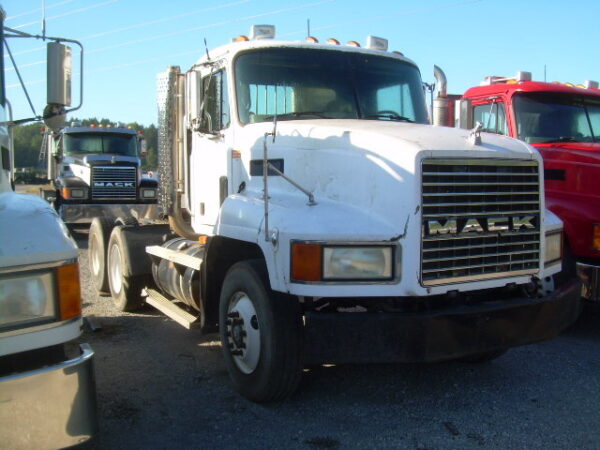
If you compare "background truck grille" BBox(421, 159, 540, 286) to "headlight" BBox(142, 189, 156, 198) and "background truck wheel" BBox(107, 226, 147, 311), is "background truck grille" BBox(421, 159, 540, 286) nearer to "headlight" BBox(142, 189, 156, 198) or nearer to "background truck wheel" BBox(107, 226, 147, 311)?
"background truck wheel" BBox(107, 226, 147, 311)

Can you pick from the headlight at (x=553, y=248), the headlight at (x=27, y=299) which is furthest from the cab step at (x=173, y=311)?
the headlight at (x=553, y=248)

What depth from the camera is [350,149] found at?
4094 millimetres

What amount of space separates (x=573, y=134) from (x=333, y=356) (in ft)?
14.7

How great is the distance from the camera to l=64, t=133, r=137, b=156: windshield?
48.9 feet

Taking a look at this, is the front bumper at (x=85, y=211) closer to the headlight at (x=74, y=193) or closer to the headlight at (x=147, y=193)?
the headlight at (x=74, y=193)

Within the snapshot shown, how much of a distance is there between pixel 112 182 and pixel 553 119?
35.1 feet

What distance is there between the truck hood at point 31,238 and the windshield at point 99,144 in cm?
1253

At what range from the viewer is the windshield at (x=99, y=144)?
14906 mm

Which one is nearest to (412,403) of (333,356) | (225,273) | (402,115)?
(333,356)

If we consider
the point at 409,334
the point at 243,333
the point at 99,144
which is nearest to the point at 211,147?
the point at 243,333

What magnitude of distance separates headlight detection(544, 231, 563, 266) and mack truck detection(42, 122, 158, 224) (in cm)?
1085

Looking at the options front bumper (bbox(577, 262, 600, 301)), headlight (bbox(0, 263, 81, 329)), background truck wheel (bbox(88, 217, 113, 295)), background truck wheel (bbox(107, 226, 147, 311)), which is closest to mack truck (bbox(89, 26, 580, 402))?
front bumper (bbox(577, 262, 600, 301))

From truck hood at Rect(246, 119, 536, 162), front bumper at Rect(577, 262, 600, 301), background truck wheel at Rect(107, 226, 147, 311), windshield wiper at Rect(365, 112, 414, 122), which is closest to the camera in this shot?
truck hood at Rect(246, 119, 536, 162)

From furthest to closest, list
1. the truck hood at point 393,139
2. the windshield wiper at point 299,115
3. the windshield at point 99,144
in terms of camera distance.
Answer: the windshield at point 99,144 < the windshield wiper at point 299,115 < the truck hood at point 393,139
